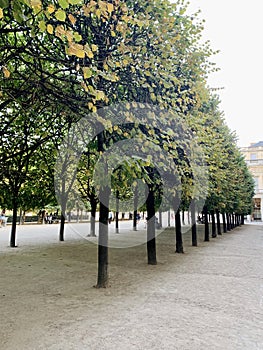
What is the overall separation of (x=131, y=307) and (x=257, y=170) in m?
63.4

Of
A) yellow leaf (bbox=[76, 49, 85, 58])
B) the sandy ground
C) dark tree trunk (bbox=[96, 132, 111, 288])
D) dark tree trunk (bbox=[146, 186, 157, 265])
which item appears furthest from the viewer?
dark tree trunk (bbox=[146, 186, 157, 265])

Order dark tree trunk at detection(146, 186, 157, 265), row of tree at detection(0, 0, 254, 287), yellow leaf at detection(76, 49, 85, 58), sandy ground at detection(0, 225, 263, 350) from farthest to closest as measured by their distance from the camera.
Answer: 1. dark tree trunk at detection(146, 186, 157, 265)
2. row of tree at detection(0, 0, 254, 287)
3. sandy ground at detection(0, 225, 263, 350)
4. yellow leaf at detection(76, 49, 85, 58)

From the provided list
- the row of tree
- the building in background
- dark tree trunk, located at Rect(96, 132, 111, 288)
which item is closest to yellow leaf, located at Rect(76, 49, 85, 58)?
the row of tree

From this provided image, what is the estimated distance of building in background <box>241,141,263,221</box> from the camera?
63.6 m

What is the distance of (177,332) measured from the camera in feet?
A: 16.0

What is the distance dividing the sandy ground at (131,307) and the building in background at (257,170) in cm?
5687

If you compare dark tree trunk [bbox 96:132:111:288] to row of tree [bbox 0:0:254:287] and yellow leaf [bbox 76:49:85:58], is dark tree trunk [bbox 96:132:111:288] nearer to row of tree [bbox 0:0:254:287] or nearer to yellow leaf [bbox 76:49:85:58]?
row of tree [bbox 0:0:254:287]

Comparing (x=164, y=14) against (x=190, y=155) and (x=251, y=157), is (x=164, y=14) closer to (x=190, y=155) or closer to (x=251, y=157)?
(x=190, y=155)

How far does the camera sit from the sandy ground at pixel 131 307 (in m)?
4.54

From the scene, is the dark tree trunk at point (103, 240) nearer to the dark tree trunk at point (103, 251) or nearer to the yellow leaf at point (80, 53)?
the dark tree trunk at point (103, 251)

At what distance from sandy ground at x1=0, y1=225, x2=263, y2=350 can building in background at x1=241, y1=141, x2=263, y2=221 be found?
187 ft

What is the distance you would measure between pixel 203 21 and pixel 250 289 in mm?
8274

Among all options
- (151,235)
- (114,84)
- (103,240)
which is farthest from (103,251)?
(114,84)

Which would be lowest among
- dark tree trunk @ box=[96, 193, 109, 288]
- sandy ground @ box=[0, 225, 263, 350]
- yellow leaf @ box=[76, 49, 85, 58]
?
sandy ground @ box=[0, 225, 263, 350]
